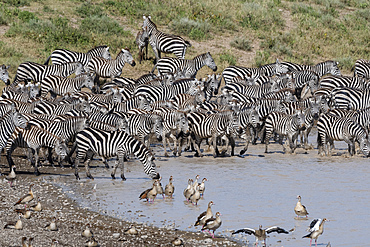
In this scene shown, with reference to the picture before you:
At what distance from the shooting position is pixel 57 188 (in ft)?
52.3

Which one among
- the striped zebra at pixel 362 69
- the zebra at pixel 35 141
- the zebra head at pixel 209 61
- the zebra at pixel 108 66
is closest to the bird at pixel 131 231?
the zebra at pixel 35 141

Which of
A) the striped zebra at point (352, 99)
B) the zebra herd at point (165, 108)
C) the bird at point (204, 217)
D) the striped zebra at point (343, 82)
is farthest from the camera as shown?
the striped zebra at point (343, 82)

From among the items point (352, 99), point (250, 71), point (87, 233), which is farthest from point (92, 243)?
point (250, 71)

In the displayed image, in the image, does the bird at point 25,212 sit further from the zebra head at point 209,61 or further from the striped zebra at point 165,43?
the striped zebra at point 165,43

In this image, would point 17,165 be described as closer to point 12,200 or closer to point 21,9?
point 12,200

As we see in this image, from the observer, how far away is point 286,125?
2092cm

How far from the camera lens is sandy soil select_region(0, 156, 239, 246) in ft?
38.3

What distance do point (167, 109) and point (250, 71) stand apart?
855 cm

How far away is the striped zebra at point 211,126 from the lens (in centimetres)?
2006

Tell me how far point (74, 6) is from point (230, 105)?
58.4ft

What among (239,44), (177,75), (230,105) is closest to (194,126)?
(230,105)

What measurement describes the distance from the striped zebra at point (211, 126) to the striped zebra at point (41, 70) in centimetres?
805

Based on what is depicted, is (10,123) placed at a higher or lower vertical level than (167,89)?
lower

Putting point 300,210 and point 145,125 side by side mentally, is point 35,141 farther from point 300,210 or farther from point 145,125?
point 300,210
